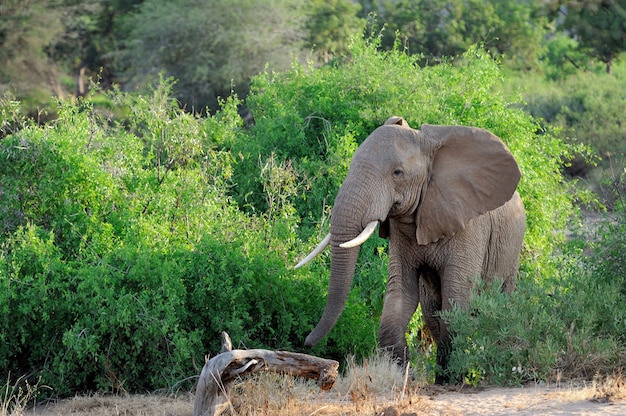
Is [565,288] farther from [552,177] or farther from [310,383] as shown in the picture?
[552,177]

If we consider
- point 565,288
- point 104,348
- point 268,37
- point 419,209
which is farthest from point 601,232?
point 268,37

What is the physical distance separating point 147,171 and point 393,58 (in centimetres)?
347

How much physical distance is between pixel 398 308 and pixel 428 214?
0.74 m

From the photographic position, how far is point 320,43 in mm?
32188

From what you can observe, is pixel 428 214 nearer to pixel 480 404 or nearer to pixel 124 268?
pixel 480 404

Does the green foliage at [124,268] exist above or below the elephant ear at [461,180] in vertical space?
below

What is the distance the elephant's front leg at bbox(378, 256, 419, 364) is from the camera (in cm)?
794

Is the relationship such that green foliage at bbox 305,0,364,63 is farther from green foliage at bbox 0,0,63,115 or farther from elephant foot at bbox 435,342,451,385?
elephant foot at bbox 435,342,451,385

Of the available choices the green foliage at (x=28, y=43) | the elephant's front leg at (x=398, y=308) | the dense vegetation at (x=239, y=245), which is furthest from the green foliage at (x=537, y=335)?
the green foliage at (x=28, y=43)

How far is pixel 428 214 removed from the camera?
7.91 m

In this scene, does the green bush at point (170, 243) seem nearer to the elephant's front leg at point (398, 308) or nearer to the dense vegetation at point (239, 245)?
the dense vegetation at point (239, 245)

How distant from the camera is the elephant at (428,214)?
7.68m

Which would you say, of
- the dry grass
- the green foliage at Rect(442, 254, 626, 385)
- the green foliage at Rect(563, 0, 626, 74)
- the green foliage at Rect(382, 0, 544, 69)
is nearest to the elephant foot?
the green foliage at Rect(442, 254, 626, 385)

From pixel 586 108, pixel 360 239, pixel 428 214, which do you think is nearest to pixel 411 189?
pixel 428 214
